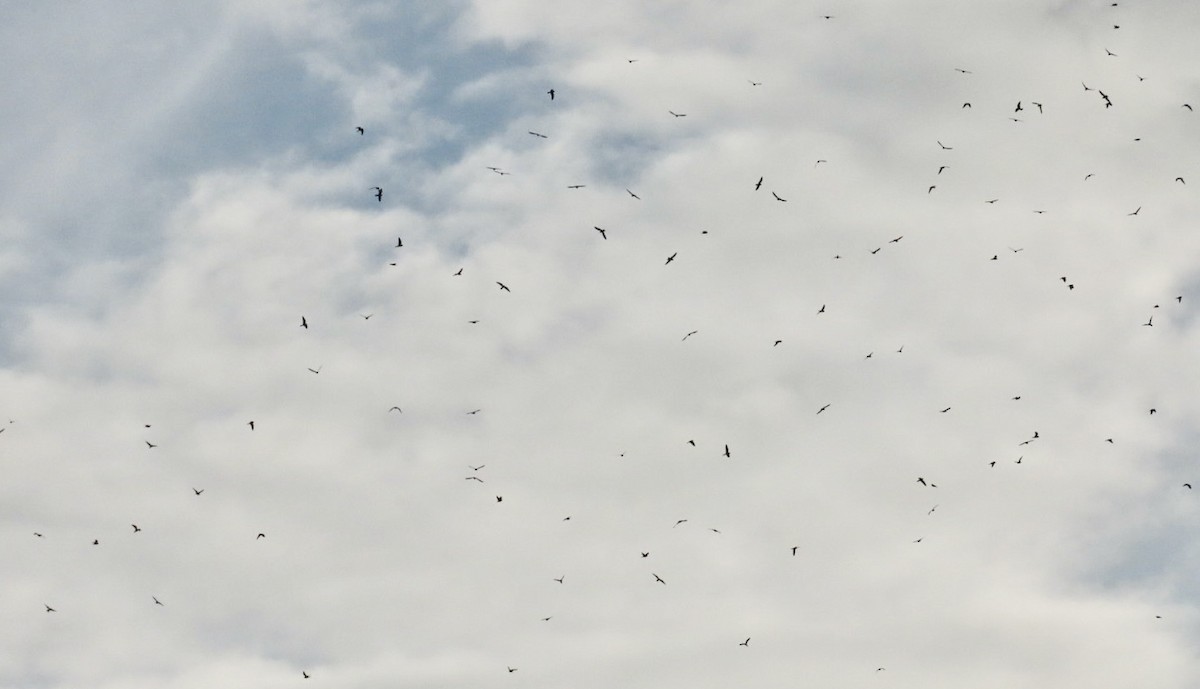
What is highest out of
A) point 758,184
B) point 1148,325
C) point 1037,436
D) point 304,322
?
point 758,184

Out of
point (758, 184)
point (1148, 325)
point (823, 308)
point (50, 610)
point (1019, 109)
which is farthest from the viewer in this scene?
point (50, 610)

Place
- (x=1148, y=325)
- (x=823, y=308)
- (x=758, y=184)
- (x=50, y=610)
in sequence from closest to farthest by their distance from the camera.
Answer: (x=758, y=184), (x=823, y=308), (x=1148, y=325), (x=50, y=610)

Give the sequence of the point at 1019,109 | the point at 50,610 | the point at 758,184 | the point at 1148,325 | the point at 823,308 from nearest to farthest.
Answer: the point at 758,184 → the point at 1019,109 → the point at 823,308 → the point at 1148,325 → the point at 50,610

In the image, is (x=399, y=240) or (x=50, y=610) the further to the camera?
(x=50, y=610)

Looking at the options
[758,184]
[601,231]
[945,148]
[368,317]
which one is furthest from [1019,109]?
[368,317]

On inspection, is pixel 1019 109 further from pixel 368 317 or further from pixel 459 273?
pixel 368 317

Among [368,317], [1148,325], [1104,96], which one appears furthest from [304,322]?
[1148,325]

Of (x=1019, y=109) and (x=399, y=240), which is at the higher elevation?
(x=1019, y=109)

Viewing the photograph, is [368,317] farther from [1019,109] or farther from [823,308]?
[1019,109]

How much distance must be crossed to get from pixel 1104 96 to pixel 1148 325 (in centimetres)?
3077

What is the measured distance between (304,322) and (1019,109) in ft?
186

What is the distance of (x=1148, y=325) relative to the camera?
135 metres

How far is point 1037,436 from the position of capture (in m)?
139

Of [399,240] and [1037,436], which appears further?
[1037,436]
